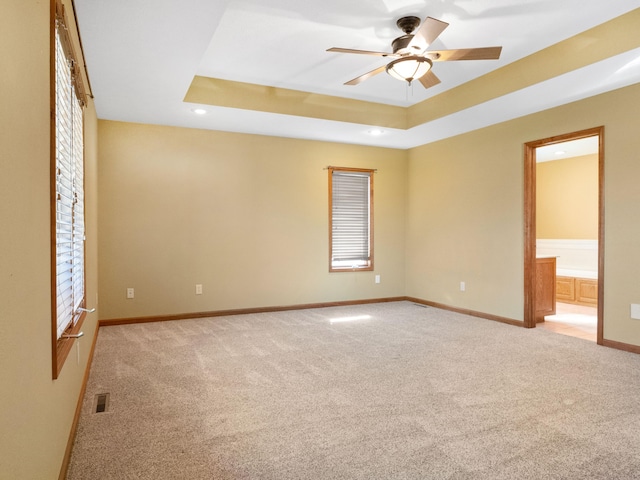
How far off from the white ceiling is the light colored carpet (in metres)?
2.39

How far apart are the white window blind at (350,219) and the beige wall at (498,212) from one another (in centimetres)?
75

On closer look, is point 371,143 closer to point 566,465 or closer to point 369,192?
point 369,192

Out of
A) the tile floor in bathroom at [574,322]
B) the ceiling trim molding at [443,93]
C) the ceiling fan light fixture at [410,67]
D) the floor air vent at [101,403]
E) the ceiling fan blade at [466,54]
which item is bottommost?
the tile floor in bathroom at [574,322]

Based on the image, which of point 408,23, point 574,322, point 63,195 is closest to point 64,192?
point 63,195

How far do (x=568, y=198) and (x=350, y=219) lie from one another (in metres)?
4.14

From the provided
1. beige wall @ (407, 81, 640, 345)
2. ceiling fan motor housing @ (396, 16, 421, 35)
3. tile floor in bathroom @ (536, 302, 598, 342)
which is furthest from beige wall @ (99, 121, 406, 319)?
ceiling fan motor housing @ (396, 16, 421, 35)

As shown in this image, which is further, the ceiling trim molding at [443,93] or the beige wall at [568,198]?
the beige wall at [568,198]

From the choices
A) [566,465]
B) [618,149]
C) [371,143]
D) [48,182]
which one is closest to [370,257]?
[371,143]

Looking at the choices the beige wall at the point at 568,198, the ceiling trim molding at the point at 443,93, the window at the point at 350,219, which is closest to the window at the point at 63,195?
the ceiling trim molding at the point at 443,93

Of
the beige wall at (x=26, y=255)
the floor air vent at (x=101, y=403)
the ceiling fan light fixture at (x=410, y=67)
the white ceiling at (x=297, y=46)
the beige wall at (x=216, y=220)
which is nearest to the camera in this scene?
the beige wall at (x=26, y=255)

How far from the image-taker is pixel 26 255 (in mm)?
1212

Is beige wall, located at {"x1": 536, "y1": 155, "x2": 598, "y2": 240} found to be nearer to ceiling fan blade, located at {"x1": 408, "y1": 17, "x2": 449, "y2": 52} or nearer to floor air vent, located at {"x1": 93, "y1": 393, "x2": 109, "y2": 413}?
ceiling fan blade, located at {"x1": 408, "y1": 17, "x2": 449, "y2": 52}

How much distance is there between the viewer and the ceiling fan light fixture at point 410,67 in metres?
2.98

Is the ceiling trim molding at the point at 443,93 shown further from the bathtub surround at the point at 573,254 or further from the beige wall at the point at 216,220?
the bathtub surround at the point at 573,254
